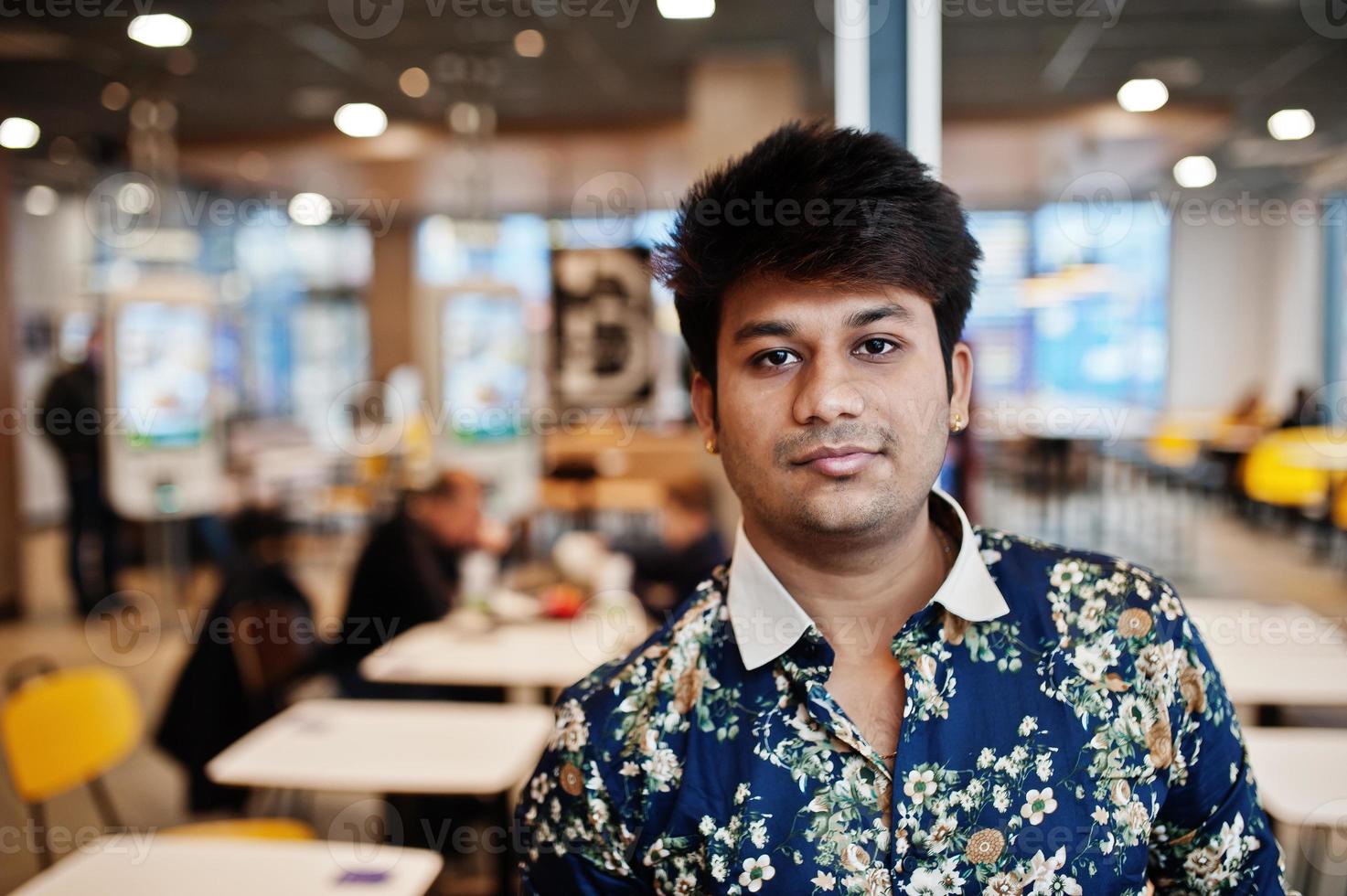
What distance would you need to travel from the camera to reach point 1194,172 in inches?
339

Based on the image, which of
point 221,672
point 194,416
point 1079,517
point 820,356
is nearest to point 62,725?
point 221,672

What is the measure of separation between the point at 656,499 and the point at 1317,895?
6.11 m

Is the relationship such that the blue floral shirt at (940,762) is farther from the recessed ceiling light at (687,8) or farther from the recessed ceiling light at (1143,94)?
the recessed ceiling light at (1143,94)

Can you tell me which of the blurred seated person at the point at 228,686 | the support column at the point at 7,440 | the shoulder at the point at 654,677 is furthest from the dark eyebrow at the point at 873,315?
the support column at the point at 7,440

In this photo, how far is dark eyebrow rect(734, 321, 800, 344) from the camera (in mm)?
1177

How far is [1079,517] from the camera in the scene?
6.82 metres

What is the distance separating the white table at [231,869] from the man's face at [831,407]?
51.6 inches

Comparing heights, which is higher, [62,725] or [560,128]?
[560,128]

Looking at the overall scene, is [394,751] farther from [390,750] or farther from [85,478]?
[85,478]

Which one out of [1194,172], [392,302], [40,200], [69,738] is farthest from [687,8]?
[392,302]

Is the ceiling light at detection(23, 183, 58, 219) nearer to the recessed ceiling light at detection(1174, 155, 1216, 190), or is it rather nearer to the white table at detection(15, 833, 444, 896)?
the white table at detection(15, 833, 444, 896)

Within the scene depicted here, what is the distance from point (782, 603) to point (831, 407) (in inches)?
9.7

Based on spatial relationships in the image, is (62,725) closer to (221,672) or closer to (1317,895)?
(221,672)

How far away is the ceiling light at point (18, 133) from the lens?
693 centimetres
